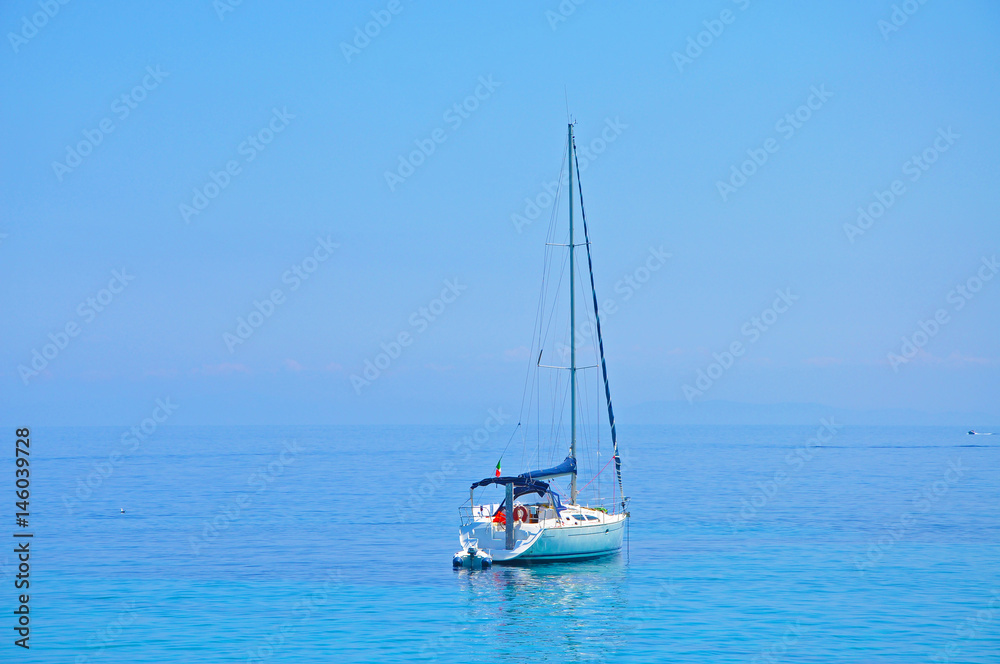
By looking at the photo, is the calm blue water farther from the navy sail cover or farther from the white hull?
the navy sail cover

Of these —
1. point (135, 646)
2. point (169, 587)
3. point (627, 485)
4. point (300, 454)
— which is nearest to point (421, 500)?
point (627, 485)

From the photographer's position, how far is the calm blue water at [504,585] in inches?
1183

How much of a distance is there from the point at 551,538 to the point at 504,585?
389 cm

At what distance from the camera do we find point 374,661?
28.3 meters

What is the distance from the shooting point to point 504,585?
3916 centimetres

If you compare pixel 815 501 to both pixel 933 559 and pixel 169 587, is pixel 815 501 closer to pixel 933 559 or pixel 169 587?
pixel 933 559

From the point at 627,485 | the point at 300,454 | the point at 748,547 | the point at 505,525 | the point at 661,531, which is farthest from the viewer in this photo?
the point at 300,454

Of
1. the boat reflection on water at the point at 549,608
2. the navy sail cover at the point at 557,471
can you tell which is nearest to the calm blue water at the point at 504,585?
the boat reflection on water at the point at 549,608

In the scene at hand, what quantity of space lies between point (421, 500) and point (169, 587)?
3772 cm

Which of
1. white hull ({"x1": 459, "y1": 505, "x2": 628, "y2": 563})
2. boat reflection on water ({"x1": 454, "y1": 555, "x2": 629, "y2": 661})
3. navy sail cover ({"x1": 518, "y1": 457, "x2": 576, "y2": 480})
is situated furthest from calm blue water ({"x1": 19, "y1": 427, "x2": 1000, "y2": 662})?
navy sail cover ({"x1": 518, "y1": 457, "x2": 576, "y2": 480})

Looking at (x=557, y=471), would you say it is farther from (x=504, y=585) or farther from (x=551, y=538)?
(x=504, y=585)

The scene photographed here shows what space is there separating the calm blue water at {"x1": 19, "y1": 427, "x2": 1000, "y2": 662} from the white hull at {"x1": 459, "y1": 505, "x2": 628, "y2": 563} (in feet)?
2.78

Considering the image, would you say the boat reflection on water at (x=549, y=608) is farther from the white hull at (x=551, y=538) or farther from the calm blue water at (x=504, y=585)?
the white hull at (x=551, y=538)

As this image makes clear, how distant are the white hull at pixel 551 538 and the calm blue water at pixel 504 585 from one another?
33.3 inches
